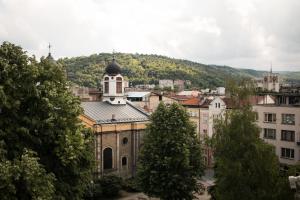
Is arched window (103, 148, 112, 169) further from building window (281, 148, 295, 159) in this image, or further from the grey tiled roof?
building window (281, 148, 295, 159)

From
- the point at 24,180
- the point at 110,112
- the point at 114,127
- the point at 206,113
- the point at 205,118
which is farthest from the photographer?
the point at 205,118

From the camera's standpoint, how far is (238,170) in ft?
91.0

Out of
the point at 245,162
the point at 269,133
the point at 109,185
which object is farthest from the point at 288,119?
the point at 245,162

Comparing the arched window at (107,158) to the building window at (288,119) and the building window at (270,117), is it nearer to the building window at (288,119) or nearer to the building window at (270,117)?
the building window at (270,117)

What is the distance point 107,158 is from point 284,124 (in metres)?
22.6

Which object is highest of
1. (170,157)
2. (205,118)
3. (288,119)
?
(288,119)

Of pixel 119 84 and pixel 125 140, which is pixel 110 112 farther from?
pixel 119 84

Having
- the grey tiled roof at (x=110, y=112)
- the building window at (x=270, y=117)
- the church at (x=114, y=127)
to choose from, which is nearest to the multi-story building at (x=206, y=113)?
the grey tiled roof at (x=110, y=112)

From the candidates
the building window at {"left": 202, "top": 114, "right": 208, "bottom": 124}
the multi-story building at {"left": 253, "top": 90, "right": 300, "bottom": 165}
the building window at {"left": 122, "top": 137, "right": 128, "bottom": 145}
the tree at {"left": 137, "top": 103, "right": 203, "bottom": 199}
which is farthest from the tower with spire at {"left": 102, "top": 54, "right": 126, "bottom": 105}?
the multi-story building at {"left": 253, "top": 90, "right": 300, "bottom": 165}

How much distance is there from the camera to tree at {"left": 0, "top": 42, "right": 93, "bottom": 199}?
80.0 feet

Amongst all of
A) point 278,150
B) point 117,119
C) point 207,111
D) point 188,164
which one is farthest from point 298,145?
point 117,119

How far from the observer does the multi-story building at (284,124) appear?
48.3 metres

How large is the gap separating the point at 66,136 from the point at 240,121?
40.1ft

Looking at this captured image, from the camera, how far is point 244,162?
2823 centimetres
